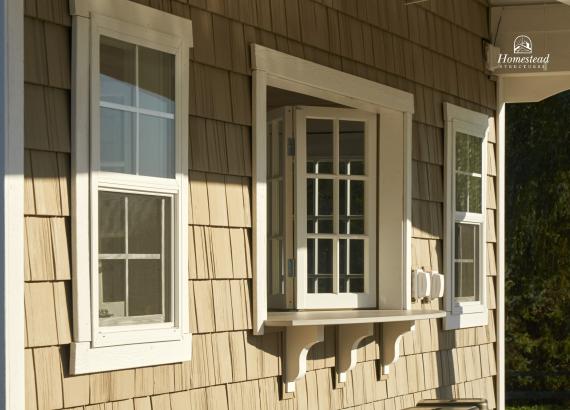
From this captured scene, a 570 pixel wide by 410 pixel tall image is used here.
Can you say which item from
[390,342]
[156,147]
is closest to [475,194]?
[390,342]

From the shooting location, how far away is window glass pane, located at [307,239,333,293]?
252 inches

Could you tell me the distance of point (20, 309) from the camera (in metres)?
3.77

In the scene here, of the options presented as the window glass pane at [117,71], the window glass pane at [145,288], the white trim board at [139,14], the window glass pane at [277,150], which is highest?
the white trim board at [139,14]

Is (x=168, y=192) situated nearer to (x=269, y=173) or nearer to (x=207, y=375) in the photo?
(x=207, y=375)

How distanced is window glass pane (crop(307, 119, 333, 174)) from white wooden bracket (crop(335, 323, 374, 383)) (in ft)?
3.68

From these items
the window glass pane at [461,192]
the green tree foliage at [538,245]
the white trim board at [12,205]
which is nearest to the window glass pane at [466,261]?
the window glass pane at [461,192]

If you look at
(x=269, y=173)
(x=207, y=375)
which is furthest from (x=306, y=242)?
(x=207, y=375)

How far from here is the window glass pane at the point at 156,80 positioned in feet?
14.5

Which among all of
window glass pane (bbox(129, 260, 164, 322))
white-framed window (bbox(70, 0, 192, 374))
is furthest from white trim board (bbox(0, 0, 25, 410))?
window glass pane (bbox(129, 260, 164, 322))

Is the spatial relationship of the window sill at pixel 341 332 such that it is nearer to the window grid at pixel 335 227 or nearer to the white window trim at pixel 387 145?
the white window trim at pixel 387 145

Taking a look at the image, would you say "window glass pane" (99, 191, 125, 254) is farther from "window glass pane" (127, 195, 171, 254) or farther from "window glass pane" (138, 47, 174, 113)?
"window glass pane" (138, 47, 174, 113)

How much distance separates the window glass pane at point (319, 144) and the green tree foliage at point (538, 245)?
21.8ft

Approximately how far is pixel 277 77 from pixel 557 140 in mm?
8204

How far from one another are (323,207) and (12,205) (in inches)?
116
